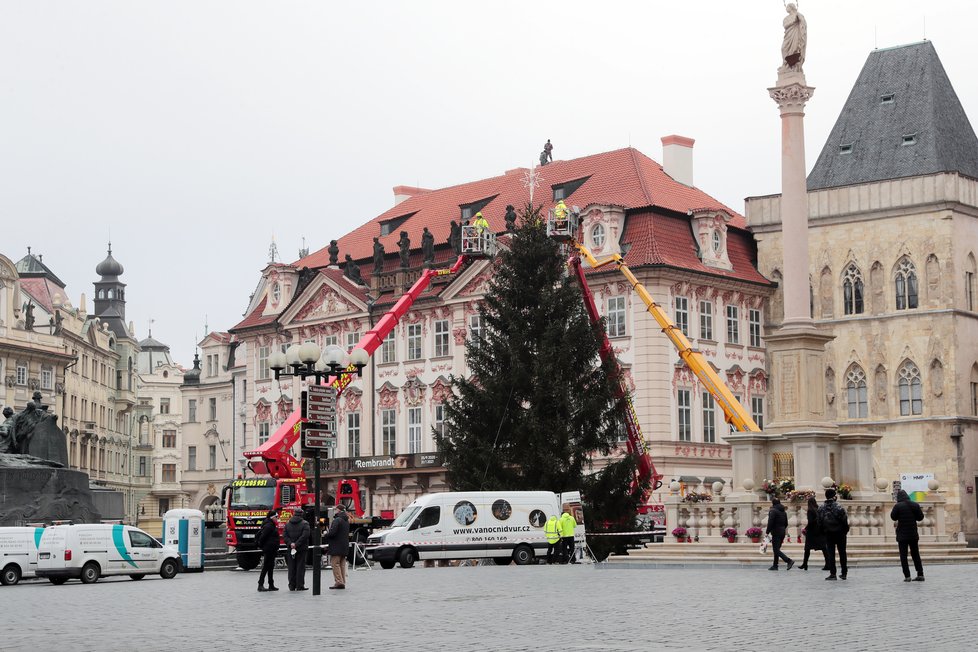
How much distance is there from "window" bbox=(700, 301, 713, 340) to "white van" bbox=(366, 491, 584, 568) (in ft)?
81.3

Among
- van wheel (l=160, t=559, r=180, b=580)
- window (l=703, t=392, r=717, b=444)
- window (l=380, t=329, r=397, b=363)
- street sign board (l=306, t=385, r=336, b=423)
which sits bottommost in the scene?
van wheel (l=160, t=559, r=180, b=580)

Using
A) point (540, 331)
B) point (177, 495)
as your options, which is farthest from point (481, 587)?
point (177, 495)

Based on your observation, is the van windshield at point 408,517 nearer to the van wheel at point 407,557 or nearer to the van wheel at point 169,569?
the van wheel at point 407,557

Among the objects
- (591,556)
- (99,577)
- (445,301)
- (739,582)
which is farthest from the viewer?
(445,301)

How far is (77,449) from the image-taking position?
4053 inches

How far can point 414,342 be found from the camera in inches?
2842

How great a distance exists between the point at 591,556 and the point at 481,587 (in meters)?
15.8

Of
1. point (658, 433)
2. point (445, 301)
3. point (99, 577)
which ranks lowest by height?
point (99, 577)

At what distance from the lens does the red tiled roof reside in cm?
6725

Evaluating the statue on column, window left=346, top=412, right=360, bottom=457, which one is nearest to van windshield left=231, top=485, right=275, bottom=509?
the statue on column

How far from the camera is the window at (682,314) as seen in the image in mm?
64062

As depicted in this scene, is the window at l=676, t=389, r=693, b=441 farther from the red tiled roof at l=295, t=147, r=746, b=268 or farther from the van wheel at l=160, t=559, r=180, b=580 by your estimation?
the van wheel at l=160, t=559, r=180, b=580

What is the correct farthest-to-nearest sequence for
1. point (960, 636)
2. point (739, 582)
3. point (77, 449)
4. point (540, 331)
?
point (77, 449), point (540, 331), point (739, 582), point (960, 636)

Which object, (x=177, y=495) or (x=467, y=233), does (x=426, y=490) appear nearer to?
(x=467, y=233)
